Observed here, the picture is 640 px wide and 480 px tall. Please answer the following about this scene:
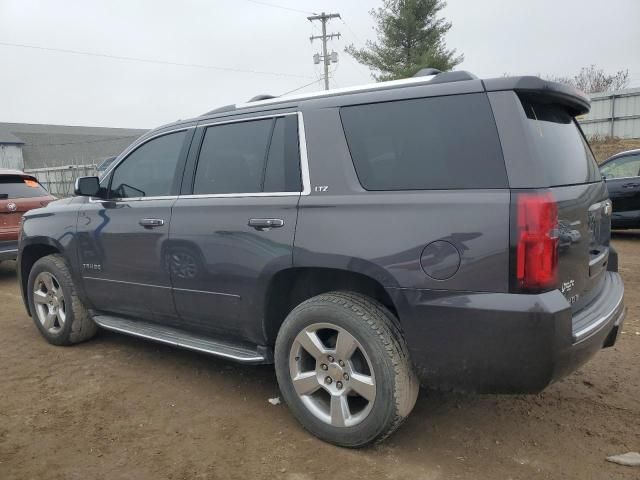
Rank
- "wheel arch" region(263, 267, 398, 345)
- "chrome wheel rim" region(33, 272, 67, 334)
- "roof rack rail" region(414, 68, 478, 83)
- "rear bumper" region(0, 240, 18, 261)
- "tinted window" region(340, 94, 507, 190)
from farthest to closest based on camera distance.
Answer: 1. "rear bumper" region(0, 240, 18, 261)
2. "chrome wheel rim" region(33, 272, 67, 334)
3. "wheel arch" region(263, 267, 398, 345)
4. "roof rack rail" region(414, 68, 478, 83)
5. "tinted window" region(340, 94, 507, 190)

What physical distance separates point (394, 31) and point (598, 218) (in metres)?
26.1

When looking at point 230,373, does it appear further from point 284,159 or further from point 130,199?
point 284,159

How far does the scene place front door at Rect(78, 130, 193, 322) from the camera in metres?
3.69

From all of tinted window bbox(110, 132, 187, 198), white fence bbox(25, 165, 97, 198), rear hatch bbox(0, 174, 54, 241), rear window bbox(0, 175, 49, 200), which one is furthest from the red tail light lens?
white fence bbox(25, 165, 97, 198)

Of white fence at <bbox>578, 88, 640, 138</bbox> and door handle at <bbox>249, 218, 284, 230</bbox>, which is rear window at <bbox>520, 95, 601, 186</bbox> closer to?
door handle at <bbox>249, 218, 284, 230</bbox>

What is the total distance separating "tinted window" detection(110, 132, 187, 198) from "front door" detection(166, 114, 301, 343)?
0.25 meters

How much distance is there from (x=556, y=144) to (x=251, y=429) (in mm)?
2329

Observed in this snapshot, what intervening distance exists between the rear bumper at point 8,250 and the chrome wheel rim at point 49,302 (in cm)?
310

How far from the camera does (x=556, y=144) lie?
2.73 m

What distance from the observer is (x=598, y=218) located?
9.72ft

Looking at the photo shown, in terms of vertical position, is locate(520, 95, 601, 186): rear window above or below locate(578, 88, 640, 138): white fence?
below

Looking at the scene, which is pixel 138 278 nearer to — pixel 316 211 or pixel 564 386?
pixel 316 211

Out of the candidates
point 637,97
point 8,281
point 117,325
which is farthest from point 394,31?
point 117,325

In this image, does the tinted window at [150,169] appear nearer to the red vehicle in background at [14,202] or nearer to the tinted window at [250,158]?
the tinted window at [250,158]
